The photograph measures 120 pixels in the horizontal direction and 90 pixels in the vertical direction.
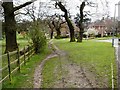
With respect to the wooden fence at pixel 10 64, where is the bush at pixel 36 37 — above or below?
above

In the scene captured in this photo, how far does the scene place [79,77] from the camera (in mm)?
9758

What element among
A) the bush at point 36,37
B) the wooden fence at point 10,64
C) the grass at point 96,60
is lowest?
the grass at point 96,60

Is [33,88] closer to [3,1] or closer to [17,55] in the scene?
[17,55]

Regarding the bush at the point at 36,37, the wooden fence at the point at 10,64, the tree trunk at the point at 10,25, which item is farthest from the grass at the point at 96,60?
the tree trunk at the point at 10,25

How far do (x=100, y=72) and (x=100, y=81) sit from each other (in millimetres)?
1815

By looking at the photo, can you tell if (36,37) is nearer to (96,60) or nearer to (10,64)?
(96,60)

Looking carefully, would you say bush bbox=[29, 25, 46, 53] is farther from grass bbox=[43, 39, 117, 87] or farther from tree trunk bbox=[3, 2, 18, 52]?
grass bbox=[43, 39, 117, 87]

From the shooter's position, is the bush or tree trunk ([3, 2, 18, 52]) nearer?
the bush

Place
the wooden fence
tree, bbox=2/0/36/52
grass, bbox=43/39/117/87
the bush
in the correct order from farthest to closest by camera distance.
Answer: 1. tree, bbox=2/0/36/52
2. the bush
3. grass, bbox=43/39/117/87
4. the wooden fence

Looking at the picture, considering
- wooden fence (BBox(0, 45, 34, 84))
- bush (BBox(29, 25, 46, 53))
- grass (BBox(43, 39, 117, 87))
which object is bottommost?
grass (BBox(43, 39, 117, 87))

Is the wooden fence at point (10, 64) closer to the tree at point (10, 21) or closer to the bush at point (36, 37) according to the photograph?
the bush at point (36, 37)

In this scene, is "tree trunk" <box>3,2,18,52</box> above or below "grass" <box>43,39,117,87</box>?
above

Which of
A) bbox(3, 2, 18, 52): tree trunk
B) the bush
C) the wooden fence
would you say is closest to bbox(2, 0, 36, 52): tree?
bbox(3, 2, 18, 52): tree trunk

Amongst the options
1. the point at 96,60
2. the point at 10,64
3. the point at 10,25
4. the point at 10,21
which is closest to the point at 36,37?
the point at 10,25
